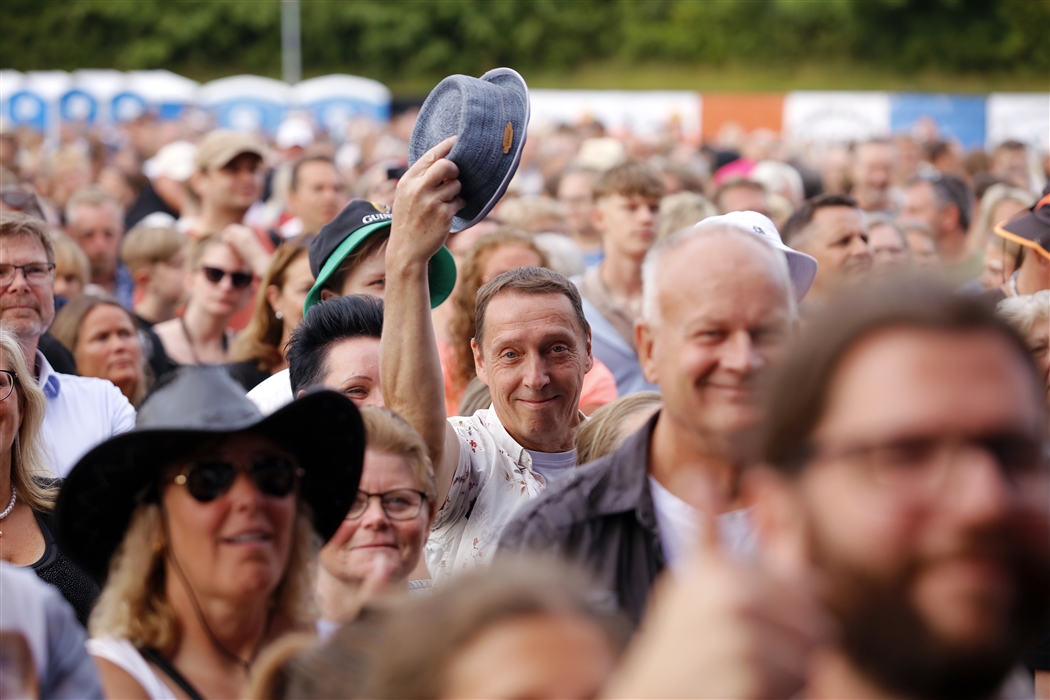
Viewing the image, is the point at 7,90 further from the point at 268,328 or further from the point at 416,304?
the point at 416,304

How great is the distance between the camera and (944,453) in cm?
137

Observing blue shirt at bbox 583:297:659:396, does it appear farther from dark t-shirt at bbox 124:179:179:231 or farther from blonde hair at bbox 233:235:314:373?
dark t-shirt at bbox 124:179:179:231

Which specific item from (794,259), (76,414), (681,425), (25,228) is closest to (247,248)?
(25,228)

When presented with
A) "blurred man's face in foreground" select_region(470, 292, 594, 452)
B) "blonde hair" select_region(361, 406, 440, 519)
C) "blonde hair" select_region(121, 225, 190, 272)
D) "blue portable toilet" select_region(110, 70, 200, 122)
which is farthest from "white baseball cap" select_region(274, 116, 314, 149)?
"blonde hair" select_region(361, 406, 440, 519)

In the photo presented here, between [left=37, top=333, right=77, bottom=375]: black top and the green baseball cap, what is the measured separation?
1.29 metres

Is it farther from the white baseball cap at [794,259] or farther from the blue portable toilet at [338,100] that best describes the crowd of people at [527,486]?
the blue portable toilet at [338,100]

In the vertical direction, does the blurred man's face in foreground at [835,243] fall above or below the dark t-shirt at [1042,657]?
above

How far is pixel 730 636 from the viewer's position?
3.85ft

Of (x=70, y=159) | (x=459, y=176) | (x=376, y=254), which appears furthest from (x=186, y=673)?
(x=70, y=159)

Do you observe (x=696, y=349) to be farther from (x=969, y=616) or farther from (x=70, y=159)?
(x=70, y=159)

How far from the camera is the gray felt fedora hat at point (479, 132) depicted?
3.17 metres

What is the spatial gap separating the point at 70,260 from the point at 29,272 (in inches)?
72.6

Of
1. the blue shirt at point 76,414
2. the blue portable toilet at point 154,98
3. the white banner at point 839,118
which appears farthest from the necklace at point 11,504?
the blue portable toilet at point 154,98

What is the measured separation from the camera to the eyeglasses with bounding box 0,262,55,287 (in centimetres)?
480
